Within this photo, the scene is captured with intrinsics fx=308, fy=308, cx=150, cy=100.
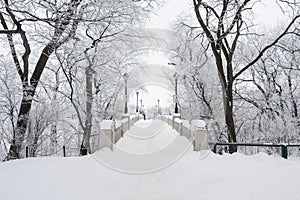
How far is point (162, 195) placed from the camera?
19.4 ft

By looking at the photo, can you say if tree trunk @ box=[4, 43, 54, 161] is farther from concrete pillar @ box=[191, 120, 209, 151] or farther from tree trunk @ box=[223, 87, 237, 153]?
tree trunk @ box=[223, 87, 237, 153]

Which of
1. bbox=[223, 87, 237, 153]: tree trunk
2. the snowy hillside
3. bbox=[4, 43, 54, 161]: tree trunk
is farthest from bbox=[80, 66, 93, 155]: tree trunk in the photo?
the snowy hillside

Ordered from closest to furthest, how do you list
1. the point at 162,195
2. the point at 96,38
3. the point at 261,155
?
the point at 162,195
the point at 261,155
the point at 96,38

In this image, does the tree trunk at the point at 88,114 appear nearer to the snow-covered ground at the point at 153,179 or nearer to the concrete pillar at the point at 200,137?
the concrete pillar at the point at 200,137

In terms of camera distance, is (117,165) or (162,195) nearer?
(162,195)

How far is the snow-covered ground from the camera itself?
5359 millimetres

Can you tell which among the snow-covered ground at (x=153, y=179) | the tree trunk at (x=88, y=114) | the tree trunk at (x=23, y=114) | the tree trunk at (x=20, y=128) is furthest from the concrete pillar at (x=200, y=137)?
the tree trunk at (x=88, y=114)

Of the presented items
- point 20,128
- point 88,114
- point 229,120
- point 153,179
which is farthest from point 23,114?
point 229,120

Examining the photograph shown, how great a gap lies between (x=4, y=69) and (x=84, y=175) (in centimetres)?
1443

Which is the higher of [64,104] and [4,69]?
[4,69]

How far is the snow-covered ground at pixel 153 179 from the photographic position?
17.6 feet

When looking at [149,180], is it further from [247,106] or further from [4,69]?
[247,106]

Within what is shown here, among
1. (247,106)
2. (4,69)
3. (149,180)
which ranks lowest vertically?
(149,180)

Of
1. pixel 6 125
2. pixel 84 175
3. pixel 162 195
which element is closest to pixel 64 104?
pixel 6 125
